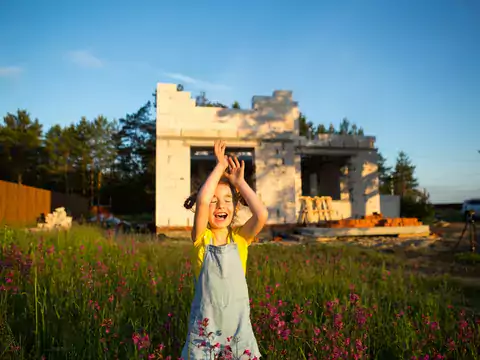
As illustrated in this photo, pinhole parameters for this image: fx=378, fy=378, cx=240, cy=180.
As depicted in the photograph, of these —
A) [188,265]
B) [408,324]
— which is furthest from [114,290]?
[408,324]

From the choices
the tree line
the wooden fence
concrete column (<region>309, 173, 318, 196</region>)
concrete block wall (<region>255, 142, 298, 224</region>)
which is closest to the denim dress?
the wooden fence

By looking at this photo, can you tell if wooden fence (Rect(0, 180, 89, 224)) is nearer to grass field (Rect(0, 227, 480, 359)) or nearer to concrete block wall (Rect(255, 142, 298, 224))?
grass field (Rect(0, 227, 480, 359))

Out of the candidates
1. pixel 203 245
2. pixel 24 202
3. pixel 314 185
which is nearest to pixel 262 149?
pixel 314 185

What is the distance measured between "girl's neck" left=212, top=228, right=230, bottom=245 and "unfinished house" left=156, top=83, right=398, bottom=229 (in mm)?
10942

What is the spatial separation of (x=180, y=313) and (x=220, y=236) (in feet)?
5.12

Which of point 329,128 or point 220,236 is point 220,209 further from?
point 329,128

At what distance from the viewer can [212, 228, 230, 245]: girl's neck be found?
8.05 ft

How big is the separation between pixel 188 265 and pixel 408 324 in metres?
3.12

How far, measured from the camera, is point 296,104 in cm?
1503

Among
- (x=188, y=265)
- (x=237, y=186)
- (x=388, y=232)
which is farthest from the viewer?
(x=388, y=232)

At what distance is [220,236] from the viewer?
2.47m

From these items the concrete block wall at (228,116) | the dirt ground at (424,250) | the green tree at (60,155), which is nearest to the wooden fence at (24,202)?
the dirt ground at (424,250)

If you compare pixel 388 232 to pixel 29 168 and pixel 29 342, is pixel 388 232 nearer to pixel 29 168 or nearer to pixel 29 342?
pixel 29 342

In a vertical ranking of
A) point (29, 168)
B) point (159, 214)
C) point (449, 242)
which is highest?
point (29, 168)
